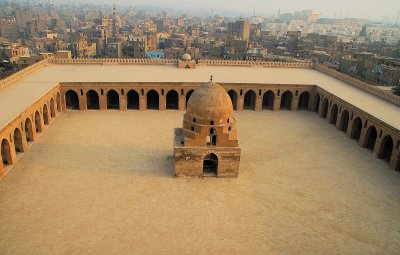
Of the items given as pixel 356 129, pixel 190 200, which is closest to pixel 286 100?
pixel 356 129

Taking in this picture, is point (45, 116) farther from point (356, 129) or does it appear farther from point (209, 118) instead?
point (356, 129)

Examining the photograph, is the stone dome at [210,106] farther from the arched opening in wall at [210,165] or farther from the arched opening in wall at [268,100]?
the arched opening in wall at [268,100]

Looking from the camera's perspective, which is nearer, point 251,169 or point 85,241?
point 85,241

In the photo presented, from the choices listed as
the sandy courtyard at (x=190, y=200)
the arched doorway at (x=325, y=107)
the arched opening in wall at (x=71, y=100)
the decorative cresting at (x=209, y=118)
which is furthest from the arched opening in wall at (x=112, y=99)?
the arched doorway at (x=325, y=107)

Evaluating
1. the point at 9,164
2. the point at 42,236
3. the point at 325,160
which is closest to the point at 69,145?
the point at 9,164

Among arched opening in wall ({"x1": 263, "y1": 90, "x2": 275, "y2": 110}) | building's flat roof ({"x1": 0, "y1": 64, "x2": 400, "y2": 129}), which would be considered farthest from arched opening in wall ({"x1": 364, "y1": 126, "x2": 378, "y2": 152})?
arched opening in wall ({"x1": 263, "y1": 90, "x2": 275, "y2": 110})

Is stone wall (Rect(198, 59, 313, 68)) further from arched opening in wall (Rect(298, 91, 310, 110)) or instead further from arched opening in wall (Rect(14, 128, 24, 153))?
arched opening in wall (Rect(14, 128, 24, 153))

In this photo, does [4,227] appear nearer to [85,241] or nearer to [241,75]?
[85,241]
